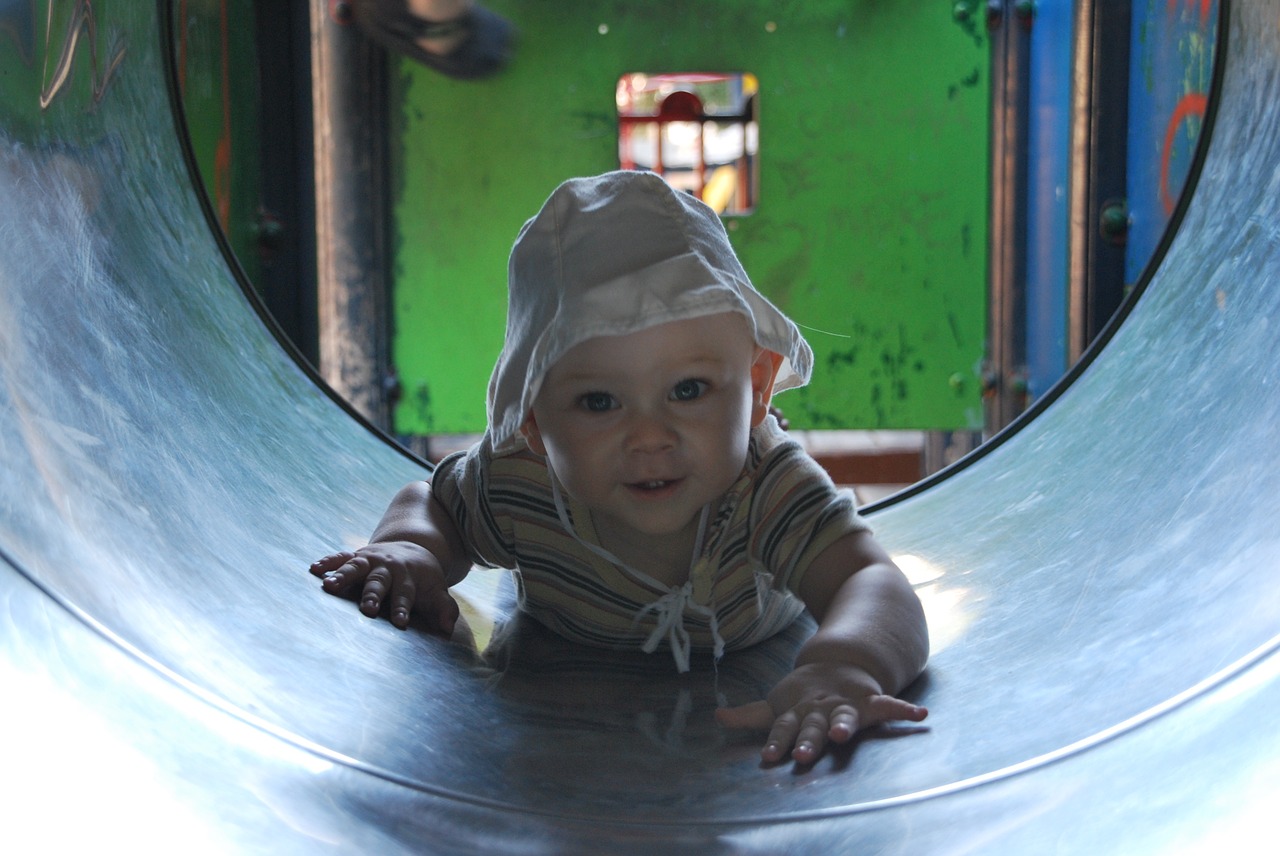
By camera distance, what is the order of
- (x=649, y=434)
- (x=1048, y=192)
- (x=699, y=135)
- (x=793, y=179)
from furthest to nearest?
(x=699, y=135), (x=793, y=179), (x=1048, y=192), (x=649, y=434)

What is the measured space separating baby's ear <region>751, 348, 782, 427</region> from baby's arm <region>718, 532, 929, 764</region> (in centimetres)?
21

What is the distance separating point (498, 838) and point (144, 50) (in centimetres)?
149

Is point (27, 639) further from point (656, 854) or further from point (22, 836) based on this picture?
point (656, 854)

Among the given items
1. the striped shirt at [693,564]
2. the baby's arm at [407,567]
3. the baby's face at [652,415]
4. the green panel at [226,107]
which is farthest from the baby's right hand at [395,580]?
the green panel at [226,107]

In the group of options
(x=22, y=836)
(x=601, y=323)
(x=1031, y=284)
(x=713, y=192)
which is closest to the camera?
(x=22, y=836)

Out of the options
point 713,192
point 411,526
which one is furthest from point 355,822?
point 713,192

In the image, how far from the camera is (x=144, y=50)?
77.0 inches

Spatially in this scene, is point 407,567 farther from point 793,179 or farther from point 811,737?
point 793,179

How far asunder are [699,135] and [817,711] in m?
3.00

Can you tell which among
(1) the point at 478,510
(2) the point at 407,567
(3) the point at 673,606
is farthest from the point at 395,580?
(3) the point at 673,606

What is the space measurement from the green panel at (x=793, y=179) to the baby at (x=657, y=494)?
201 cm

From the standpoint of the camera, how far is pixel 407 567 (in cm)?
147

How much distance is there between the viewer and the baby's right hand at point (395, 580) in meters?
1.42

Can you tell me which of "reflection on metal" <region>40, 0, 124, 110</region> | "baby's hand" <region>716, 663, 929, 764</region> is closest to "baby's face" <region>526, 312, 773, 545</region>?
"baby's hand" <region>716, 663, 929, 764</region>
